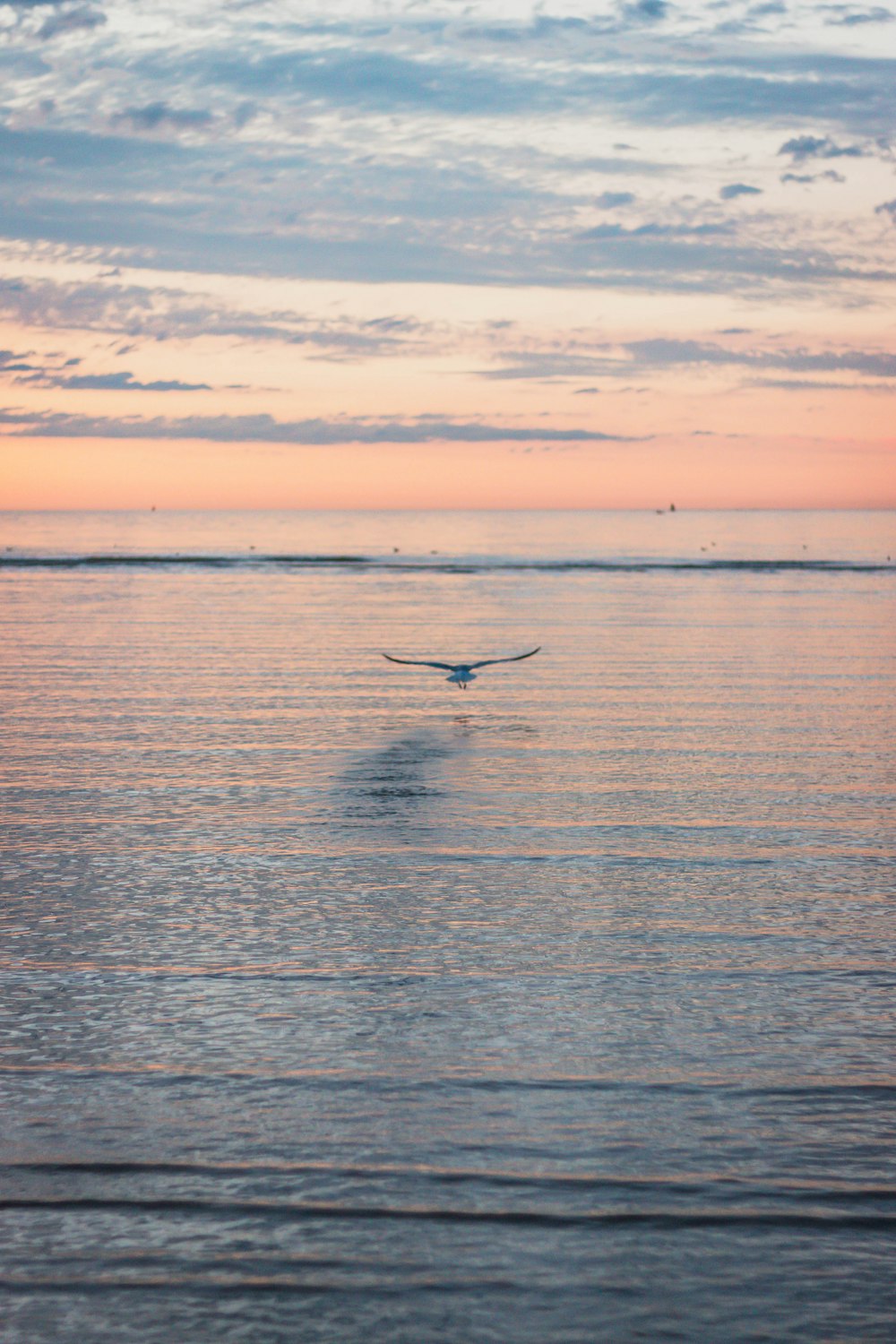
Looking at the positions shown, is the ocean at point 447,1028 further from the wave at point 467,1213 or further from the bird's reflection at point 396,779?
the bird's reflection at point 396,779

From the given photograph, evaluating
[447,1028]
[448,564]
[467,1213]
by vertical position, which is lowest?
[448,564]

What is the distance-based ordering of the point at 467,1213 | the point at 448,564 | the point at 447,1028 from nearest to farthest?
the point at 467,1213 < the point at 447,1028 < the point at 448,564

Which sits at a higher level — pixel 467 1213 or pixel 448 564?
pixel 467 1213

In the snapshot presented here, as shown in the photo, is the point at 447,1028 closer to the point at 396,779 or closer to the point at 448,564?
the point at 396,779

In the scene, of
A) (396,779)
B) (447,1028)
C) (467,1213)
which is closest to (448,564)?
(396,779)

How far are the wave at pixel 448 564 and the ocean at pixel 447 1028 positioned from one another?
8208cm

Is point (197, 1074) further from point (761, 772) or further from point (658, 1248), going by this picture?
point (761, 772)

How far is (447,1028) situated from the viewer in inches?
486

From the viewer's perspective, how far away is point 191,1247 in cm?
865

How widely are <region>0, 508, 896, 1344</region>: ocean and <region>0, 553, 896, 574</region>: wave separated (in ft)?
269

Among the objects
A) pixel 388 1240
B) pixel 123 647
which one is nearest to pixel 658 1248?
pixel 388 1240

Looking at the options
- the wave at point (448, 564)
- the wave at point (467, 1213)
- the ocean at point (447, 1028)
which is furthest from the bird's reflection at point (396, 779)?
the wave at point (448, 564)

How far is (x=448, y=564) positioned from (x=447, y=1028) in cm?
11553

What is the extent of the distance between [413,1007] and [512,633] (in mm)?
42971
